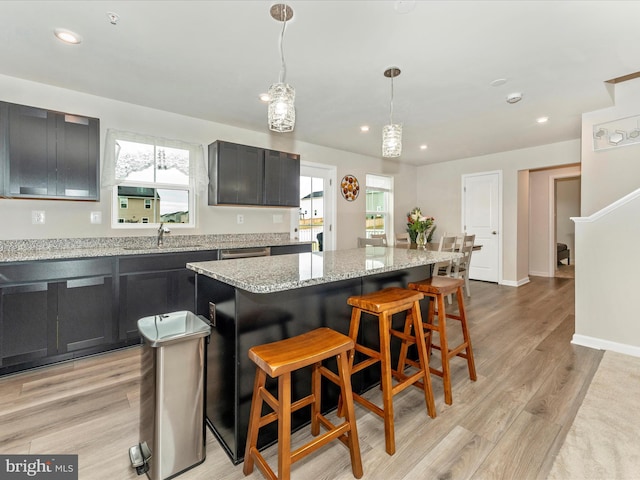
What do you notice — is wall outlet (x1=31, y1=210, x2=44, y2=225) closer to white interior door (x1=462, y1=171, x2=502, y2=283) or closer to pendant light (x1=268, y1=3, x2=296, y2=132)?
pendant light (x1=268, y1=3, x2=296, y2=132)

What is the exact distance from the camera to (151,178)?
3.44m

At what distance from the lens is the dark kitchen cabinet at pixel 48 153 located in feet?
Answer: 8.06

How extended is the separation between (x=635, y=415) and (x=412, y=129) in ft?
11.7

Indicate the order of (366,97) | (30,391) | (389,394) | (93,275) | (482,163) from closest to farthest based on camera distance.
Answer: (389,394) < (30,391) < (93,275) < (366,97) < (482,163)

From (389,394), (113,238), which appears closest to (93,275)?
(113,238)

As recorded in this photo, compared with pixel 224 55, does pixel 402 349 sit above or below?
below

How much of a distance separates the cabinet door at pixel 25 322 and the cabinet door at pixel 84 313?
8 centimetres

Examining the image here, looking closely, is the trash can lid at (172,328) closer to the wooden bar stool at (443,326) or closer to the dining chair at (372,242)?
the wooden bar stool at (443,326)

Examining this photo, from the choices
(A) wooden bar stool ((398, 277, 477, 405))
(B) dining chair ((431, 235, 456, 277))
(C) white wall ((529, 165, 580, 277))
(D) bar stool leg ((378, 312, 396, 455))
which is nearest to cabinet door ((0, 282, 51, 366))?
(D) bar stool leg ((378, 312, 396, 455))

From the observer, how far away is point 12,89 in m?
2.70

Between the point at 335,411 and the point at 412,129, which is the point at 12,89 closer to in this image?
the point at 335,411

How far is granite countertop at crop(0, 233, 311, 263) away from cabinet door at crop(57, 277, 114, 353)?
0.24 meters

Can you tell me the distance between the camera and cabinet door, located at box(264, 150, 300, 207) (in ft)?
13.1

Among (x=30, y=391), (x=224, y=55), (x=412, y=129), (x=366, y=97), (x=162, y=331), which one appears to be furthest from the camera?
(x=412, y=129)
